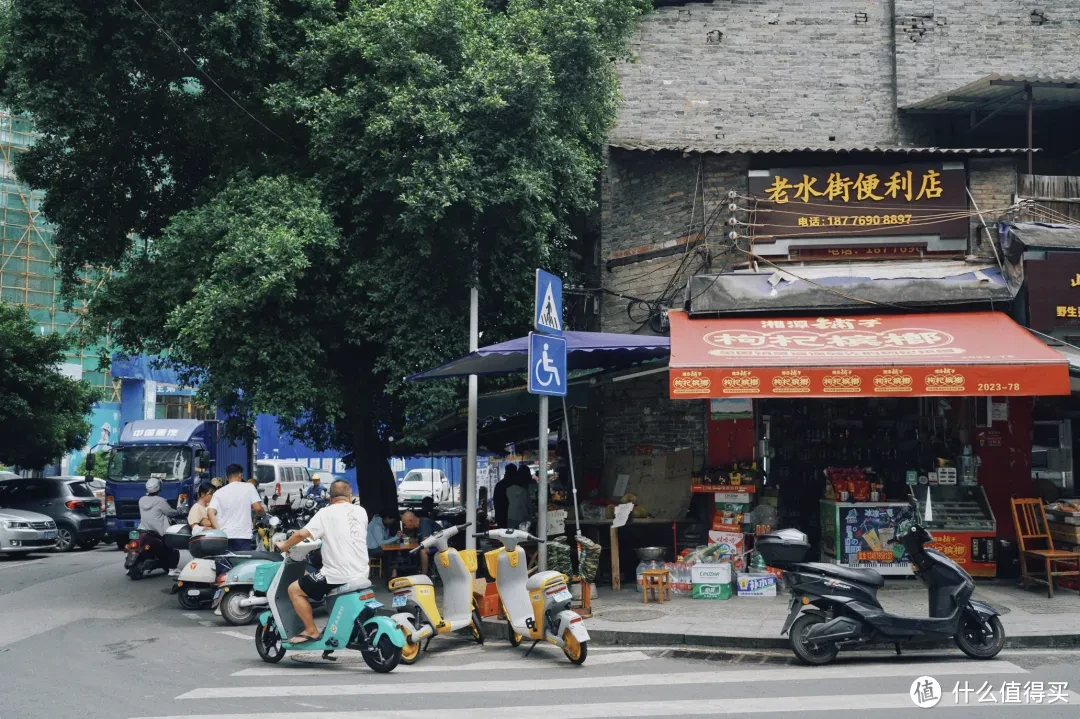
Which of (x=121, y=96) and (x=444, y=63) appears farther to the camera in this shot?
(x=121, y=96)

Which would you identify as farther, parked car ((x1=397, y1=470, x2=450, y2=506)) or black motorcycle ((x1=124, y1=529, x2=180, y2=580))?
parked car ((x1=397, y1=470, x2=450, y2=506))

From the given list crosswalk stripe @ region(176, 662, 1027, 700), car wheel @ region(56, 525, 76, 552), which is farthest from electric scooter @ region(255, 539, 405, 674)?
car wheel @ region(56, 525, 76, 552)

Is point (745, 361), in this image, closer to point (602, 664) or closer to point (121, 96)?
point (602, 664)

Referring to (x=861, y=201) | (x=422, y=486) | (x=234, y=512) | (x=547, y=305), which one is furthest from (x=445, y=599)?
(x=422, y=486)

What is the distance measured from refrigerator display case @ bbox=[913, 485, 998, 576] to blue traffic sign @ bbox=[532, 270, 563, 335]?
5.65m

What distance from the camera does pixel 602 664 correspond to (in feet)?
27.7

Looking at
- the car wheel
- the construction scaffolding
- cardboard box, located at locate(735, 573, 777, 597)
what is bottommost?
the car wheel

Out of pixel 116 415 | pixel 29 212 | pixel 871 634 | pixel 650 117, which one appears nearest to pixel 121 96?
pixel 650 117

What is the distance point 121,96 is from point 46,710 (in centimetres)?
1068

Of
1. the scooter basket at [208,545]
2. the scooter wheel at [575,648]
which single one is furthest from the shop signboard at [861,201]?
the scooter basket at [208,545]

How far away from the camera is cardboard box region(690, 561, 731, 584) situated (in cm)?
1149

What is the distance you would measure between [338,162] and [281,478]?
70.4ft

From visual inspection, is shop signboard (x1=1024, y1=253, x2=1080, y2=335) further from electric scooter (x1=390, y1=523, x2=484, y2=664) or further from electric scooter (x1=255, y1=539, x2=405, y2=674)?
electric scooter (x1=255, y1=539, x2=405, y2=674)

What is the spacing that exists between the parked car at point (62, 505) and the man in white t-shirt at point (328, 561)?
53.5 feet
